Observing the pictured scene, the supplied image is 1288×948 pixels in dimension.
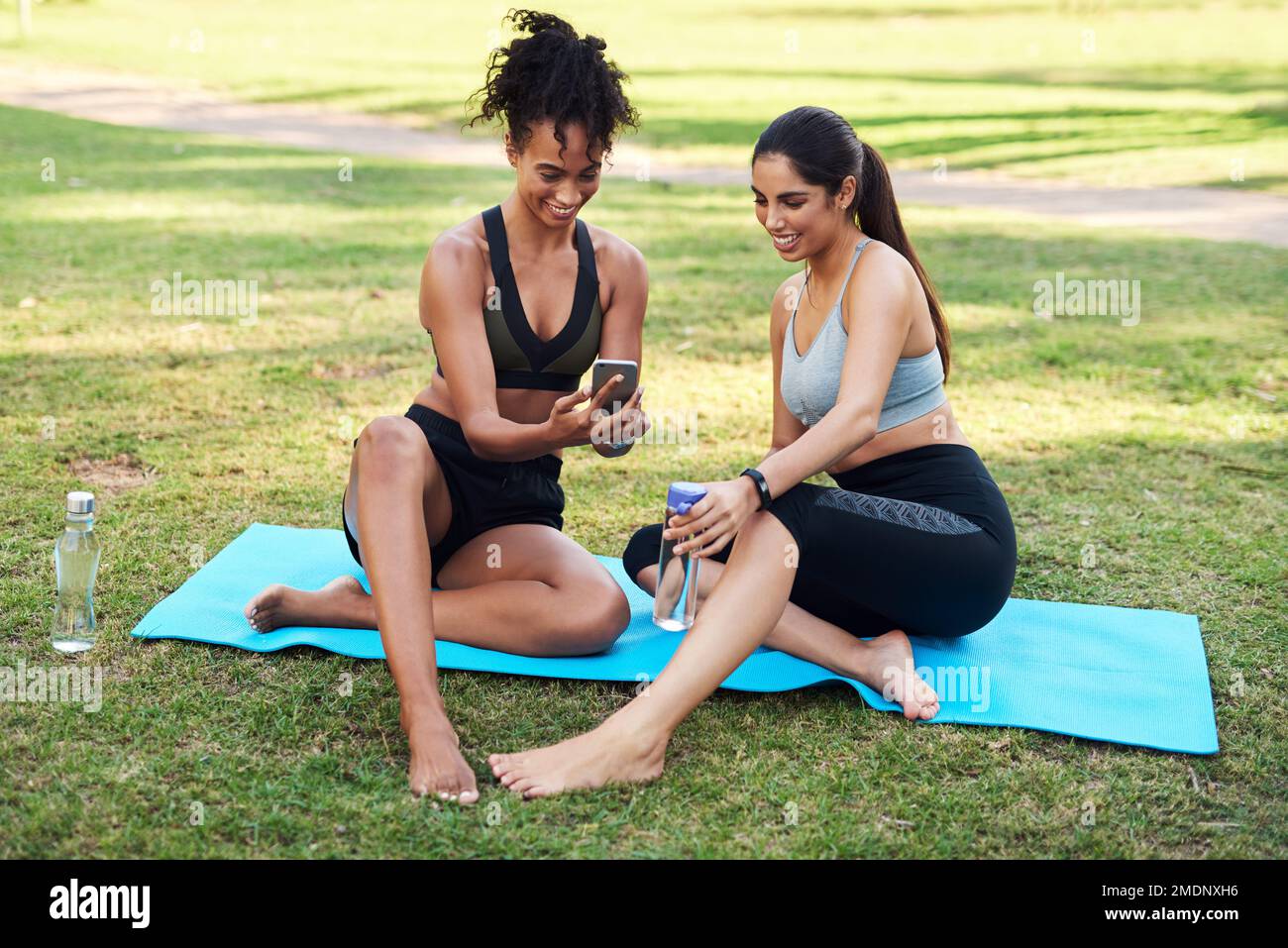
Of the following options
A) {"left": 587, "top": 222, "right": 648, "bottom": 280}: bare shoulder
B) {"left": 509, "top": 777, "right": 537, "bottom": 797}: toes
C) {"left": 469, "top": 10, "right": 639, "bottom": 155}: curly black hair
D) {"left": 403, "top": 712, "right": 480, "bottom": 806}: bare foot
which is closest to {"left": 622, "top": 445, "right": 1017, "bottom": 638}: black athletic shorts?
{"left": 587, "top": 222, "right": 648, "bottom": 280}: bare shoulder

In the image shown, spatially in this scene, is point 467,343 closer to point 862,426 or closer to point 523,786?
point 862,426

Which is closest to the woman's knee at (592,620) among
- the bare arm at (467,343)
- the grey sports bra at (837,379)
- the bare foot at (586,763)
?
the bare arm at (467,343)

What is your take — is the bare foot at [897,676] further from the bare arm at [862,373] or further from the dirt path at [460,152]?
the dirt path at [460,152]

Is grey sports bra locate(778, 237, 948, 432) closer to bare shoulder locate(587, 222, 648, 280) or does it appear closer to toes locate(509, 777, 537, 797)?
bare shoulder locate(587, 222, 648, 280)

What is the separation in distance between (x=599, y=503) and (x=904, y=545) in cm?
190

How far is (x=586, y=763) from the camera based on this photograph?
3.27 m

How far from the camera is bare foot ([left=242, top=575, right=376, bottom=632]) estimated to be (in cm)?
398

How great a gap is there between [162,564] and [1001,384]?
4.24 meters

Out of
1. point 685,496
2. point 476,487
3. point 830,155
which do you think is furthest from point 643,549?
point 830,155

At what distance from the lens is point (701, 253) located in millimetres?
9500

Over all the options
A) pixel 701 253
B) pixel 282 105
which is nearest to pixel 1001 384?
pixel 701 253

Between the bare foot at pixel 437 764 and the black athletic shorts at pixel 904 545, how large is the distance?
3.31ft

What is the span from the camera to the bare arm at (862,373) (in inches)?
138
